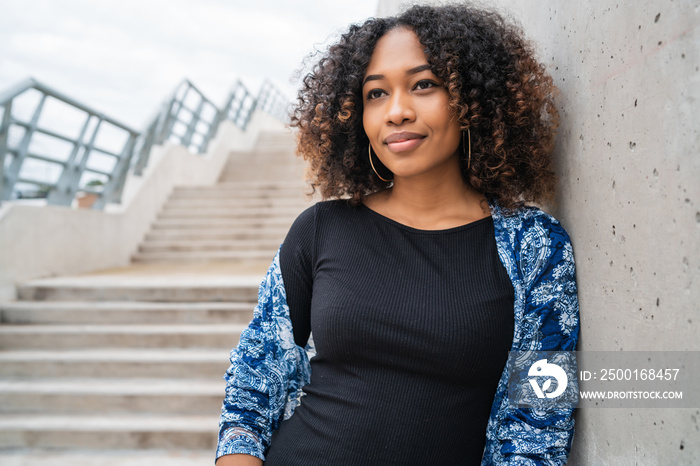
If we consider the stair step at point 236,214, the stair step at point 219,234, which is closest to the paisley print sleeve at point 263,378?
the stair step at point 219,234

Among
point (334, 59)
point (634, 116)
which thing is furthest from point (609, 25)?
point (334, 59)

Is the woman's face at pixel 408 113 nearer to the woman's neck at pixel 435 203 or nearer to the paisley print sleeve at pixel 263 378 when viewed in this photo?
the woman's neck at pixel 435 203

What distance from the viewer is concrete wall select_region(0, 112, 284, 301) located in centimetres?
465

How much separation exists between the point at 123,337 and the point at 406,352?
11.2 feet

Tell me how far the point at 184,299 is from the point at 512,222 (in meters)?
3.64

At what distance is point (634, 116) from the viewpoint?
3.02 ft

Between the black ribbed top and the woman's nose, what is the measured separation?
1.03ft

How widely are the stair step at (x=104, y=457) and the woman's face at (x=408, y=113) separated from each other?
2.49 m

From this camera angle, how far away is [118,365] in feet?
12.2

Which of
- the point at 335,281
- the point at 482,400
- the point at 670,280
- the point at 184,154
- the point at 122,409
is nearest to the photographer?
the point at 670,280

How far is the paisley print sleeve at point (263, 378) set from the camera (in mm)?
1351

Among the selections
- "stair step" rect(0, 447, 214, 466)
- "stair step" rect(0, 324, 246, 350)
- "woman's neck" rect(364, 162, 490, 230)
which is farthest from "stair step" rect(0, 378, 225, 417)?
"woman's neck" rect(364, 162, 490, 230)

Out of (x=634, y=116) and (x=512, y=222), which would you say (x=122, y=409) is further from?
(x=634, y=116)

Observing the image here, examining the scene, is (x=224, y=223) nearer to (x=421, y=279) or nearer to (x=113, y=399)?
(x=113, y=399)
